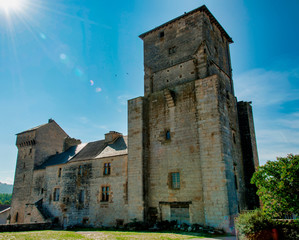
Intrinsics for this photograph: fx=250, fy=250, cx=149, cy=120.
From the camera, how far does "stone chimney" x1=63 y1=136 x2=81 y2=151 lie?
36703mm

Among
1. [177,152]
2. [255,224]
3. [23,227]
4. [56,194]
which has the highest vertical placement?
[177,152]

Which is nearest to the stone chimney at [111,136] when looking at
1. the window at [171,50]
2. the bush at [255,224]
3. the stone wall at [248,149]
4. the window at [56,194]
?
the window at [56,194]

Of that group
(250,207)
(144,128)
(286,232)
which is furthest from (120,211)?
(286,232)

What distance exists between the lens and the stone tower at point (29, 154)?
108 ft

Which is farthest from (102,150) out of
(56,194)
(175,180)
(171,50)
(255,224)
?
(255,224)

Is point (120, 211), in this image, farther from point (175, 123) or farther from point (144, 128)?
point (175, 123)

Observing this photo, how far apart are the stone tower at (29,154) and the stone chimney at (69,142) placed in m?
0.90

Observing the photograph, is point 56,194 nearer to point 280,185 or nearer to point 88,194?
point 88,194

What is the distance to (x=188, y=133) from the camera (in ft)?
59.2

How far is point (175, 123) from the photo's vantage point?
748 inches

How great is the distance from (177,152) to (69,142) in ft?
77.0

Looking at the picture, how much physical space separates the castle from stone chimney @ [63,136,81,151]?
989cm

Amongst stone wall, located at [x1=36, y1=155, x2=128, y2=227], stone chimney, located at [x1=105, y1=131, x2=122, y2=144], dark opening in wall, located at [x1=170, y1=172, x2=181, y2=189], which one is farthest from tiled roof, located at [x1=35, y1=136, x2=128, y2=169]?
dark opening in wall, located at [x1=170, y1=172, x2=181, y2=189]

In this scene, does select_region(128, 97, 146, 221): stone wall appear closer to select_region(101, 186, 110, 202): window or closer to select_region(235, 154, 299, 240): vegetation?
select_region(101, 186, 110, 202): window
